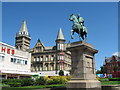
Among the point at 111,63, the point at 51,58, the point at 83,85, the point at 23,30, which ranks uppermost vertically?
the point at 23,30

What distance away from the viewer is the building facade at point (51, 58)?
238 ft

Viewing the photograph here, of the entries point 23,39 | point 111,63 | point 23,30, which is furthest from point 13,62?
point 111,63

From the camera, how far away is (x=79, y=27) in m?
15.6

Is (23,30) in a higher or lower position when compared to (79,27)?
higher

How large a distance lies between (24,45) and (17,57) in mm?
37189

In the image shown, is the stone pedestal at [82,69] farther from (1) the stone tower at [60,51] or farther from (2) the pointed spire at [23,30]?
(2) the pointed spire at [23,30]

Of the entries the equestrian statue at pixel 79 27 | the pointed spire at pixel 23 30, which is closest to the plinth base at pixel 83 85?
the equestrian statue at pixel 79 27

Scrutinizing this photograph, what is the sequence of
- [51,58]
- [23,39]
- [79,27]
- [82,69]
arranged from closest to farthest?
[82,69] → [79,27] → [51,58] → [23,39]

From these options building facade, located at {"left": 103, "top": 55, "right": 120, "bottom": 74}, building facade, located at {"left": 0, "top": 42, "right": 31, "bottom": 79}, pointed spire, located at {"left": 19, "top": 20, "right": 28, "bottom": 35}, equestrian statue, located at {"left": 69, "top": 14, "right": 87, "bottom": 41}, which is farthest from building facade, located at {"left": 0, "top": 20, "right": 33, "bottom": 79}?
building facade, located at {"left": 103, "top": 55, "right": 120, "bottom": 74}

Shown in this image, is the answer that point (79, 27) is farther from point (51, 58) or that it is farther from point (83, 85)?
point (51, 58)

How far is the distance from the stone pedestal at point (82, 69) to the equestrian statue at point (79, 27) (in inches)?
52.6

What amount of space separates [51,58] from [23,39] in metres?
20.6

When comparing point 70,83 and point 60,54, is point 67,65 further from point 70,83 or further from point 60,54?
point 70,83

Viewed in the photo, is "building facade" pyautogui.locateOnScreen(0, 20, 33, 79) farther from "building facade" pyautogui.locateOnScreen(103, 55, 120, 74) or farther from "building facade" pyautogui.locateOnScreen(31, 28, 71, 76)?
"building facade" pyautogui.locateOnScreen(103, 55, 120, 74)
